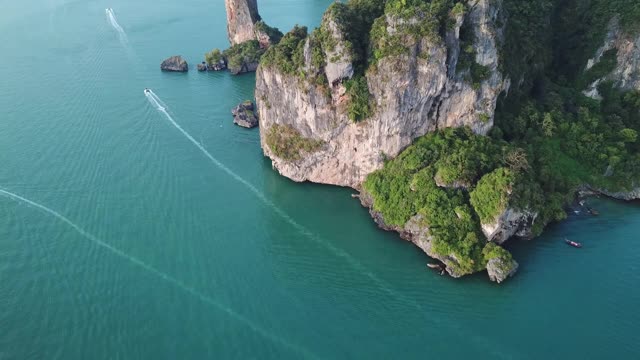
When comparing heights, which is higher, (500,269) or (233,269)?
(500,269)

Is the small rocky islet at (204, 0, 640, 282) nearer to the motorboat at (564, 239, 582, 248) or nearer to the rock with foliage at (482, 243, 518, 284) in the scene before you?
the rock with foliage at (482, 243, 518, 284)

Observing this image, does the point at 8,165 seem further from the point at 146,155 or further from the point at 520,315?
the point at 520,315

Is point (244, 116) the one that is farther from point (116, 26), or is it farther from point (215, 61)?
point (116, 26)

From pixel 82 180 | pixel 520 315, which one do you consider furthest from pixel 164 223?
pixel 520 315

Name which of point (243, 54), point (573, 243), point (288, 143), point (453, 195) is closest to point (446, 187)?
point (453, 195)

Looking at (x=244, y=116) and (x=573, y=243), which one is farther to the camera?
(x=244, y=116)

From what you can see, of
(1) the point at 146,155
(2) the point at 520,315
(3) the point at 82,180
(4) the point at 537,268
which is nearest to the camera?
(2) the point at 520,315
